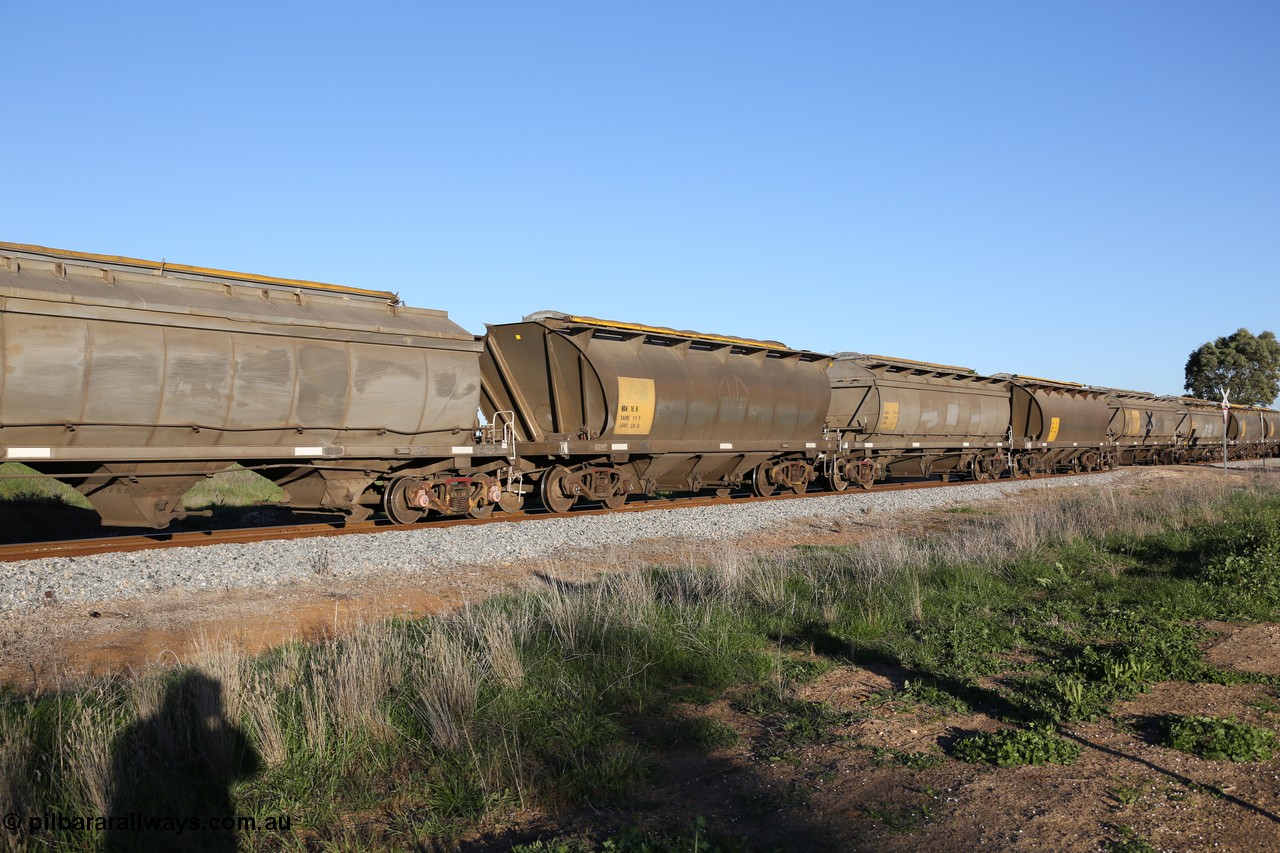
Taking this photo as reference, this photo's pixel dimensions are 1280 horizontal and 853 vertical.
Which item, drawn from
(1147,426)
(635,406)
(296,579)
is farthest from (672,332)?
(1147,426)

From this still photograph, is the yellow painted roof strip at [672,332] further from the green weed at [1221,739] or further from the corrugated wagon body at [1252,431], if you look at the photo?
the corrugated wagon body at [1252,431]

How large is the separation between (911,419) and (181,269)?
20605 millimetres

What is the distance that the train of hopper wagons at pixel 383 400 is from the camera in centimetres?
1155

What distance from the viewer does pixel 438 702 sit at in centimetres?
596

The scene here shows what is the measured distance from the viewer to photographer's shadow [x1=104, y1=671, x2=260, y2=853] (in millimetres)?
4586

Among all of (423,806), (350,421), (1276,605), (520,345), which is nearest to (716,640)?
(423,806)

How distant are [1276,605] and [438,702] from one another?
8376 mm

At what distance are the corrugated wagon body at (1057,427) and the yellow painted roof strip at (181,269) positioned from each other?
25945mm

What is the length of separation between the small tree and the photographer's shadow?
9174cm

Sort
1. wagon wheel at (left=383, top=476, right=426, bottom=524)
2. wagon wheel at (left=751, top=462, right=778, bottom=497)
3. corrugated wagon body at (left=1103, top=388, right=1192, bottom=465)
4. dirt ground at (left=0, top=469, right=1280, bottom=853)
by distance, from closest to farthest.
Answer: dirt ground at (left=0, top=469, right=1280, bottom=853), wagon wheel at (left=383, top=476, right=426, bottom=524), wagon wheel at (left=751, top=462, right=778, bottom=497), corrugated wagon body at (left=1103, top=388, right=1192, bottom=465)

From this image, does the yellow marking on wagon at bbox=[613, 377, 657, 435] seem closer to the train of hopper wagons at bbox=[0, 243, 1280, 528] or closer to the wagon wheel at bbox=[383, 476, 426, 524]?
the train of hopper wagons at bbox=[0, 243, 1280, 528]

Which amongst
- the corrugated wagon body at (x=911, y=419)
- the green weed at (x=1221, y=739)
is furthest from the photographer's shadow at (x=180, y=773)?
the corrugated wagon body at (x=911, y=419)

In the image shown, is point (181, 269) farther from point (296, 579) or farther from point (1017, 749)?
point (1017, 749)

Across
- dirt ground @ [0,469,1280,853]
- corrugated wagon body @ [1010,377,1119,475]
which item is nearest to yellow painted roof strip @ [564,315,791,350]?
dirt ground @ [0,469,1280,853]
